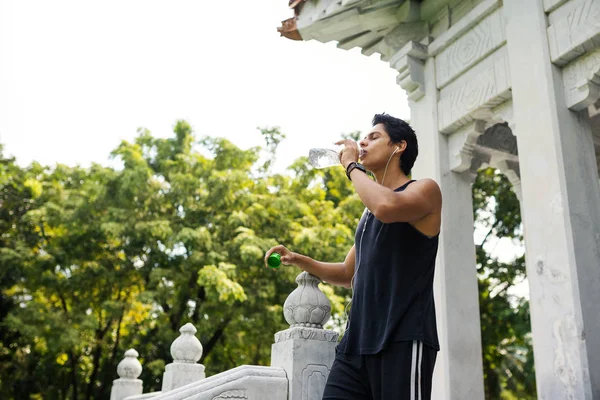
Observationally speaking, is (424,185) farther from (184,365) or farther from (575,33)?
(184,365)

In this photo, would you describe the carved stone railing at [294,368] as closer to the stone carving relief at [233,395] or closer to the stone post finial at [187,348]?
the stone carving relief at [233,395]

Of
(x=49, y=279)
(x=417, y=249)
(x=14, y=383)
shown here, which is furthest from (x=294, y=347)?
(x=14, y=383)

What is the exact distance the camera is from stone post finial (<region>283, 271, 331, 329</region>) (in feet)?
10.3

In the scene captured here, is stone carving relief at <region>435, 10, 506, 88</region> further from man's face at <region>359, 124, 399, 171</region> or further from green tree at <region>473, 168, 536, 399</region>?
green tree at <region>473, 168, 536, 399</region>

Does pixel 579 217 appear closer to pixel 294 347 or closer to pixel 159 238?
pixel 294 347

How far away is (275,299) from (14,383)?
8235 mm

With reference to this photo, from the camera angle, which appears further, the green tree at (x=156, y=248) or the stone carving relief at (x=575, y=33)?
the green tree at (x=156, y=248)

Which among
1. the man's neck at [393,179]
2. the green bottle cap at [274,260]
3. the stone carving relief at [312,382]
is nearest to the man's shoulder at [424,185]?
the man's neck at [393,179]

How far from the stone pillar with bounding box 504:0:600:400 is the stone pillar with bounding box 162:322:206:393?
328 cm

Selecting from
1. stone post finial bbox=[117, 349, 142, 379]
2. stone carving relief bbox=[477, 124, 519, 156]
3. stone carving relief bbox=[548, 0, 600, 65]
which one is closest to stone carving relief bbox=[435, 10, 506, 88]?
stone carving relief bbox=[548, 0, 600, 65]

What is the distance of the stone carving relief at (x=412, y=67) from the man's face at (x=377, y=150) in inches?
140

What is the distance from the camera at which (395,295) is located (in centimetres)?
205

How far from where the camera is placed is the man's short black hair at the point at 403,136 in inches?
95.0

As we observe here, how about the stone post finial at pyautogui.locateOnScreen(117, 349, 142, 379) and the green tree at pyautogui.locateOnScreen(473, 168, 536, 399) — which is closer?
the stone post finial at pyautogui.locateOnScreen(117, 349, 142, 379)
